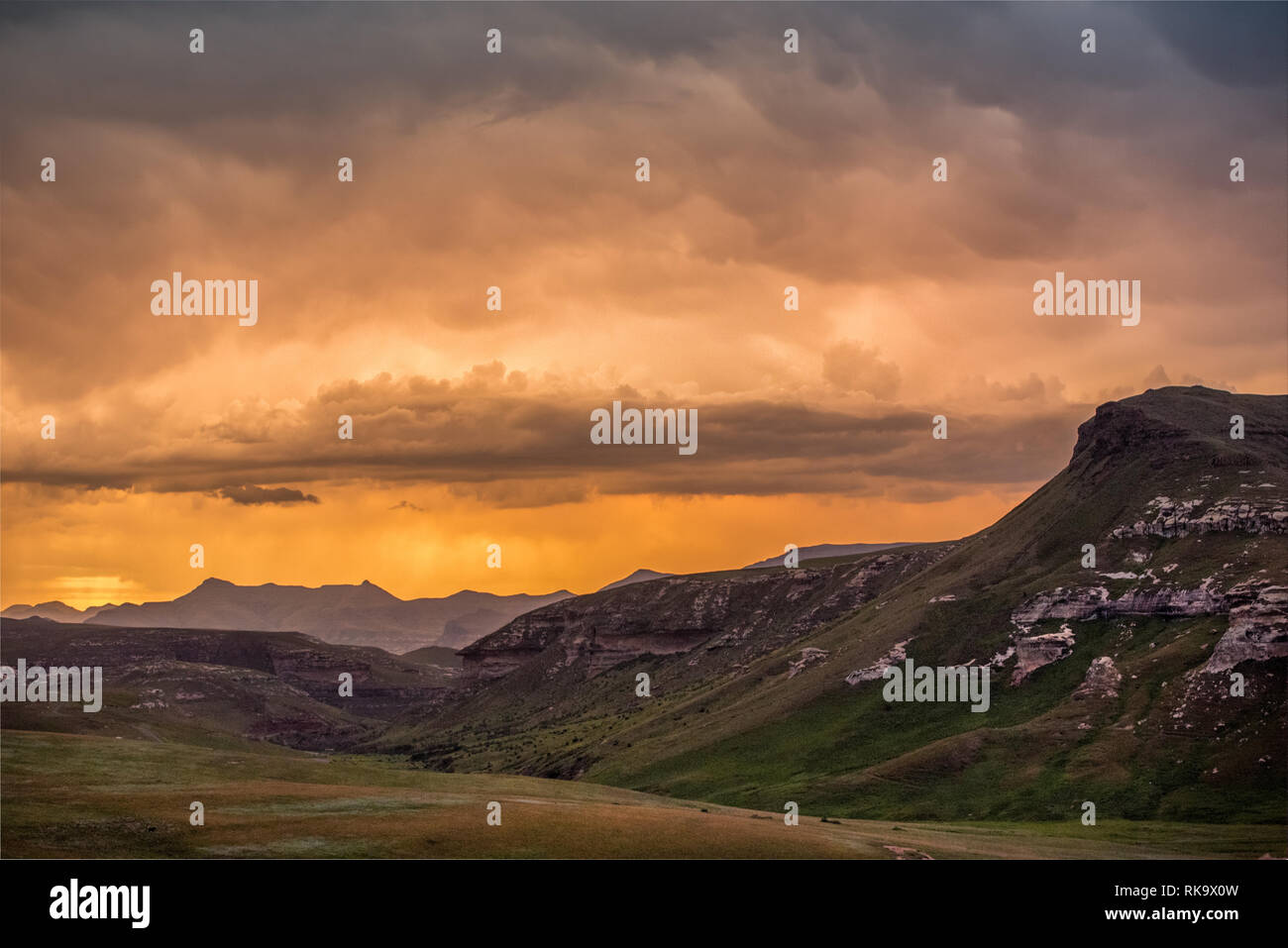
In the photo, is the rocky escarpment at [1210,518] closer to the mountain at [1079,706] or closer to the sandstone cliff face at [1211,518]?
the sandstone cliff face at [1211,518]

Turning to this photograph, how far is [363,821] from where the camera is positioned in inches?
2579

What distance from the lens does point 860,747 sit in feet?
539

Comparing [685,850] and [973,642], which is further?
[973,642]

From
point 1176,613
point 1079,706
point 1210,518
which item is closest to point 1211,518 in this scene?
point 1210,518

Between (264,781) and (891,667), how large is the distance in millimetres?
124812

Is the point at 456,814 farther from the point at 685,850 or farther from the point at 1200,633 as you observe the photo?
the point at 1200,633

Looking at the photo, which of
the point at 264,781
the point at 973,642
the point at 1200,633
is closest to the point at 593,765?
the point at 973,642

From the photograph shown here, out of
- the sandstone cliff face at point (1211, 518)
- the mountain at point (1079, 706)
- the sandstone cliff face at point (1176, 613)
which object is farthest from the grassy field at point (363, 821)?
the sandstone cliff face at point (1211, 518)

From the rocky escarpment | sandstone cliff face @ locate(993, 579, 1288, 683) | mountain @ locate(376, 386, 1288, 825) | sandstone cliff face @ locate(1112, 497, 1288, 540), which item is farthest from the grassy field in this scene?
sandstone cliff face @ locate(1112, 497, 1288, 540)

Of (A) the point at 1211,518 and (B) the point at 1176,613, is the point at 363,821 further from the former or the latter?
(A) the point at 1211,518

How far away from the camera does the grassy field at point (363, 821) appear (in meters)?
59.2

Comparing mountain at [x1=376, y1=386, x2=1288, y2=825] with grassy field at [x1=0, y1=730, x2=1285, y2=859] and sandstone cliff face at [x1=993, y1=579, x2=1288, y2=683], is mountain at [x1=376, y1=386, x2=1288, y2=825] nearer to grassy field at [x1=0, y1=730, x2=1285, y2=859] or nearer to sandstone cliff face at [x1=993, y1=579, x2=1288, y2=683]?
sandstone cliff face at [x1=993, y1=579, x2=1288, y2=683]

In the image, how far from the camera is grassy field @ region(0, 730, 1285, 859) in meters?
59.2
